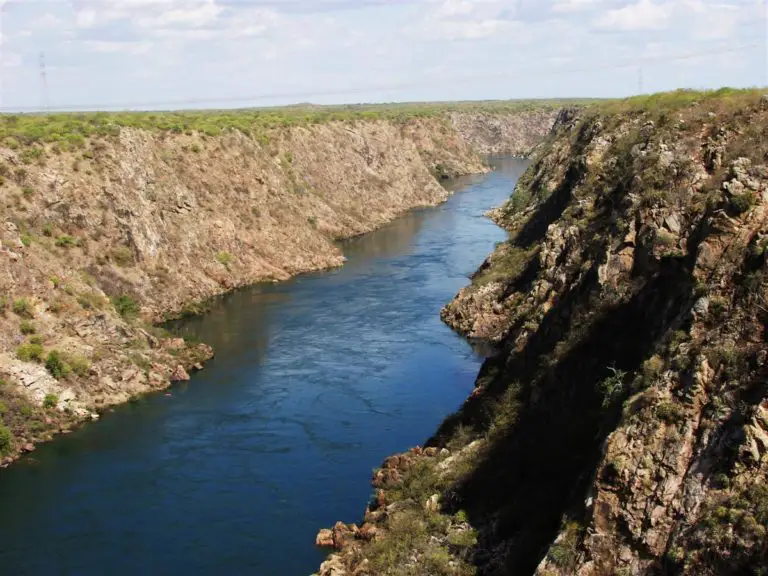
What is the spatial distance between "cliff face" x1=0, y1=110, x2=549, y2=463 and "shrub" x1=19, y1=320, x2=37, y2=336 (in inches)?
2.0


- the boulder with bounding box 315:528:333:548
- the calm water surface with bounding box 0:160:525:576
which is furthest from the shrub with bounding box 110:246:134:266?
the boulder with bounding box 315:528:333:548

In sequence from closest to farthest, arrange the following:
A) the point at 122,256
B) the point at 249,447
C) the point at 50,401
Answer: the point at 249,447 < the point at 50,401 < the point at 122,256

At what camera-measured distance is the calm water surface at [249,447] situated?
2850 cm

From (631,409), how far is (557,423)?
21.7 ft

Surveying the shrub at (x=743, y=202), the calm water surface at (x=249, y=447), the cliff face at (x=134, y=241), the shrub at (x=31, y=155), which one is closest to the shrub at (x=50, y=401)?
the cliff face at (x=134, y=241)

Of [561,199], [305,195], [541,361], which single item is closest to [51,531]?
[541,361]

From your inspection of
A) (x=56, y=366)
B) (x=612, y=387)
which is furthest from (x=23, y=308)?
(x=612, y=387)

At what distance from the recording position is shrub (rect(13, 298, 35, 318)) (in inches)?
1652

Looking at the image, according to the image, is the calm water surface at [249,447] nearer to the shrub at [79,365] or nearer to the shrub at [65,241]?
the shrub at [79,365]

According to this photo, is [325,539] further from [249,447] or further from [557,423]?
[249,447]

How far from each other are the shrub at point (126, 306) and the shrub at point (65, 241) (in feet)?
14.1

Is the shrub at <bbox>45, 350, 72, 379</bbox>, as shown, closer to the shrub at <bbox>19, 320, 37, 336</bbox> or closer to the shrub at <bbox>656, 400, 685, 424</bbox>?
the shrub at <bbox>19, 320, 37, 336</bbox>

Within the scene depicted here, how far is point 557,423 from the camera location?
27.9m

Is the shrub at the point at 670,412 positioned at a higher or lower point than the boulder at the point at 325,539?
higher
